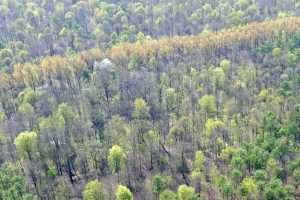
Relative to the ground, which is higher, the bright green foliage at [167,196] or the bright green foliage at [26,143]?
the bright green foliage at [26,143]

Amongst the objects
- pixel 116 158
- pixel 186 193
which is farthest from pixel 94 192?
pixel 186 193

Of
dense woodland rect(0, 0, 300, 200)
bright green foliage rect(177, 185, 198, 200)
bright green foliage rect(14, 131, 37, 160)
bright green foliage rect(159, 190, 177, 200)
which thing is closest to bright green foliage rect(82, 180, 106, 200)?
dense woodland rect(0, 0, 300, 200)

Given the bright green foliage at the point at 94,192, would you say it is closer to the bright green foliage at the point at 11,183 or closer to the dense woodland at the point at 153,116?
the dense woodland at the point at 153,116

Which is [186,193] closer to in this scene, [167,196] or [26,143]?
[167,196]

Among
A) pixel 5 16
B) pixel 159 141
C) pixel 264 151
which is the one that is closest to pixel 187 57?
pixel 159 141

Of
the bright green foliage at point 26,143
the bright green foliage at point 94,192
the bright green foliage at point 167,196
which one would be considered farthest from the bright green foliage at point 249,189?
the bright green foliage at point 26,143

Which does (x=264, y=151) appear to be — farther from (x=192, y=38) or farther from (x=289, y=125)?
(x=192, y=38)

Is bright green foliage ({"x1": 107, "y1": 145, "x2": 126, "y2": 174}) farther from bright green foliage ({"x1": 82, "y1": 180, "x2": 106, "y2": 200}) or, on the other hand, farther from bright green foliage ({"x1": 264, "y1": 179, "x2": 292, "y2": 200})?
bright green foliage ({"x1": 264, "y1": 179, "x2": 292, "y2": 200})
